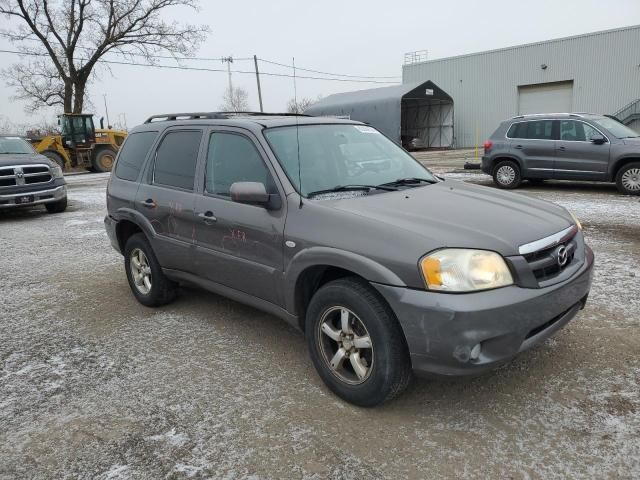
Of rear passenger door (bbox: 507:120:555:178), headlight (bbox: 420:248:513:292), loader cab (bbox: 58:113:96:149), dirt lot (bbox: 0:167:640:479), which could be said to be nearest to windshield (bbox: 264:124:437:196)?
headlight (bbox: 420:248:513:292)

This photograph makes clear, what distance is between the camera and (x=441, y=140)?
112ft

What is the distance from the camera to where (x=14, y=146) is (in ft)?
38.1

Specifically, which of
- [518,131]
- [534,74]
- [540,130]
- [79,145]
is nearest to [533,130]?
[540,130]

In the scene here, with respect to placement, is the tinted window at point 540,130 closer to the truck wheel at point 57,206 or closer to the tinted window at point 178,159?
the tinted window at point 178,159

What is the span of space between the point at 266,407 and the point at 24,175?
31.6 feet

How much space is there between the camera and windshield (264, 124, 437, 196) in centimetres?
347

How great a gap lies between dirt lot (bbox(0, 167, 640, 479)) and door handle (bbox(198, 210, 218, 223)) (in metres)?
0.97

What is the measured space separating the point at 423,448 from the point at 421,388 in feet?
1.96

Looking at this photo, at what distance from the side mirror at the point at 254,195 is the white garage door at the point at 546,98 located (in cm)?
3152

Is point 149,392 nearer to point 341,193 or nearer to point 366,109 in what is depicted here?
point 341,193

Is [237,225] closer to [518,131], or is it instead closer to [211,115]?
[211,115]

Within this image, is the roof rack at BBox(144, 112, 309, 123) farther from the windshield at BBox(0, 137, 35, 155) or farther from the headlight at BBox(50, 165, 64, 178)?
the windshield at BBox(0, 137, 35, 155)

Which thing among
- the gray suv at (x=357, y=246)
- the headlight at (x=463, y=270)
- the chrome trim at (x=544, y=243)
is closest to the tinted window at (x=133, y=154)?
the gray suv at (x=357, y=246)

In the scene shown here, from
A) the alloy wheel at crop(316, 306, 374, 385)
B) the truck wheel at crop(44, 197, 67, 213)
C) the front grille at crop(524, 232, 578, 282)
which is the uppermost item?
the front grille at crop(524, 232, 578, 282)
